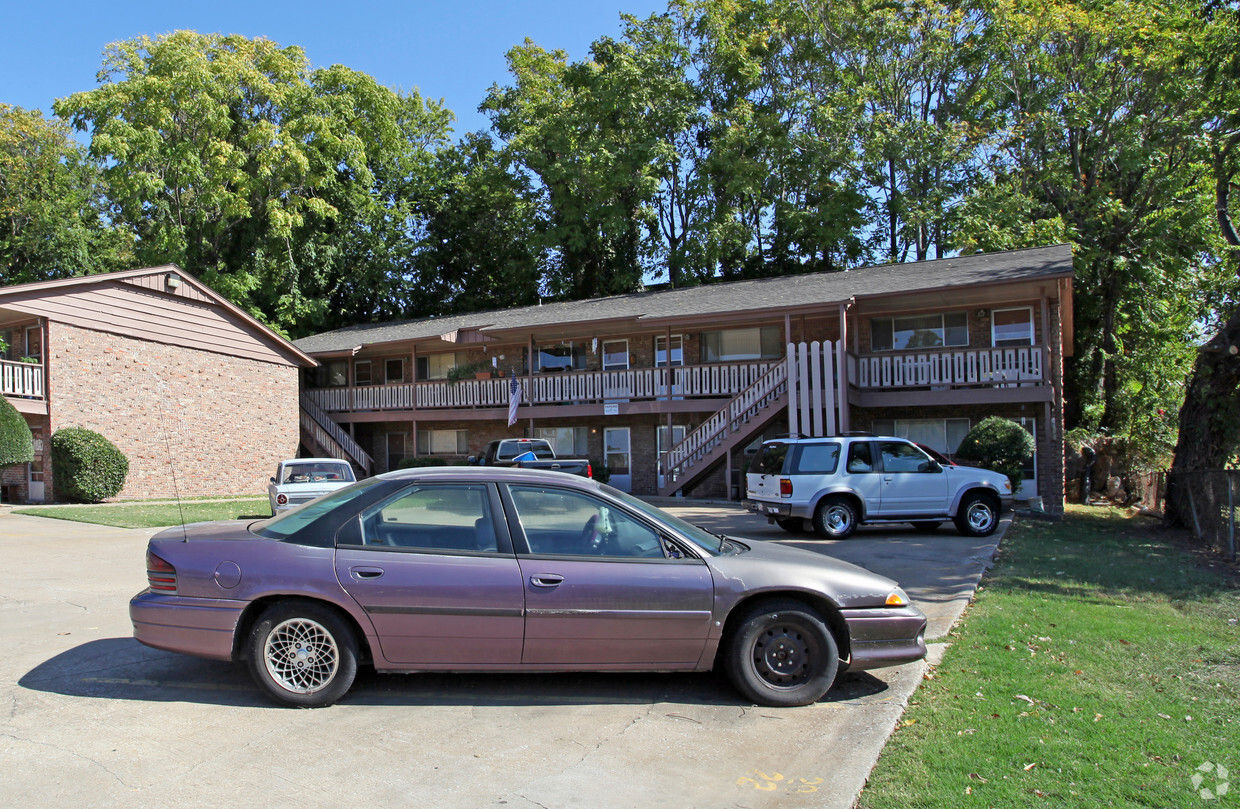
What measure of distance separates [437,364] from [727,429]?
13520 millimetres

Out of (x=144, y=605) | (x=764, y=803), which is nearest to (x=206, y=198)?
(x=144, y=605)

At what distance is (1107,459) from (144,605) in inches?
A: 994

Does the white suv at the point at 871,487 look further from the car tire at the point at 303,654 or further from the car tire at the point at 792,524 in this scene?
the car tire at the point at 303,654

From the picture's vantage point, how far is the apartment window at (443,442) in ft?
98.2

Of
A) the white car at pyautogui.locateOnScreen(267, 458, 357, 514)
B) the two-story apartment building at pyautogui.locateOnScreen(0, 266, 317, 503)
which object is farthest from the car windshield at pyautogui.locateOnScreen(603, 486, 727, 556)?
the two-story apartment building at pyautogui.locateOnScreen(0, 266, 317, 503)

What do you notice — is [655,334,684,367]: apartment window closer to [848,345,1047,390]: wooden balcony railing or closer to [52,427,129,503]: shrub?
[848,345,1047,390]: wooden balcony railing

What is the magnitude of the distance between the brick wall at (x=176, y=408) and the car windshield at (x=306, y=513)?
665 inches

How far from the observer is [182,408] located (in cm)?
2500

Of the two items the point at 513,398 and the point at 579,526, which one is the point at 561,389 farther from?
the point at 579,526

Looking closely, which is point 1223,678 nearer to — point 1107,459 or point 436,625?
point 436,625

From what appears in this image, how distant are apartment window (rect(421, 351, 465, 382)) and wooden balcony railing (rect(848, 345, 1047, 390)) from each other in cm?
1455

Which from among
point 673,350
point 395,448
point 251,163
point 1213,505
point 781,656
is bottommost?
point 781,656

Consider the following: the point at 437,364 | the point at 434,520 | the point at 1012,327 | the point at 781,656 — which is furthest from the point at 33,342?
the point at 1012,327

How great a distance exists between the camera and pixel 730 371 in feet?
76.5
